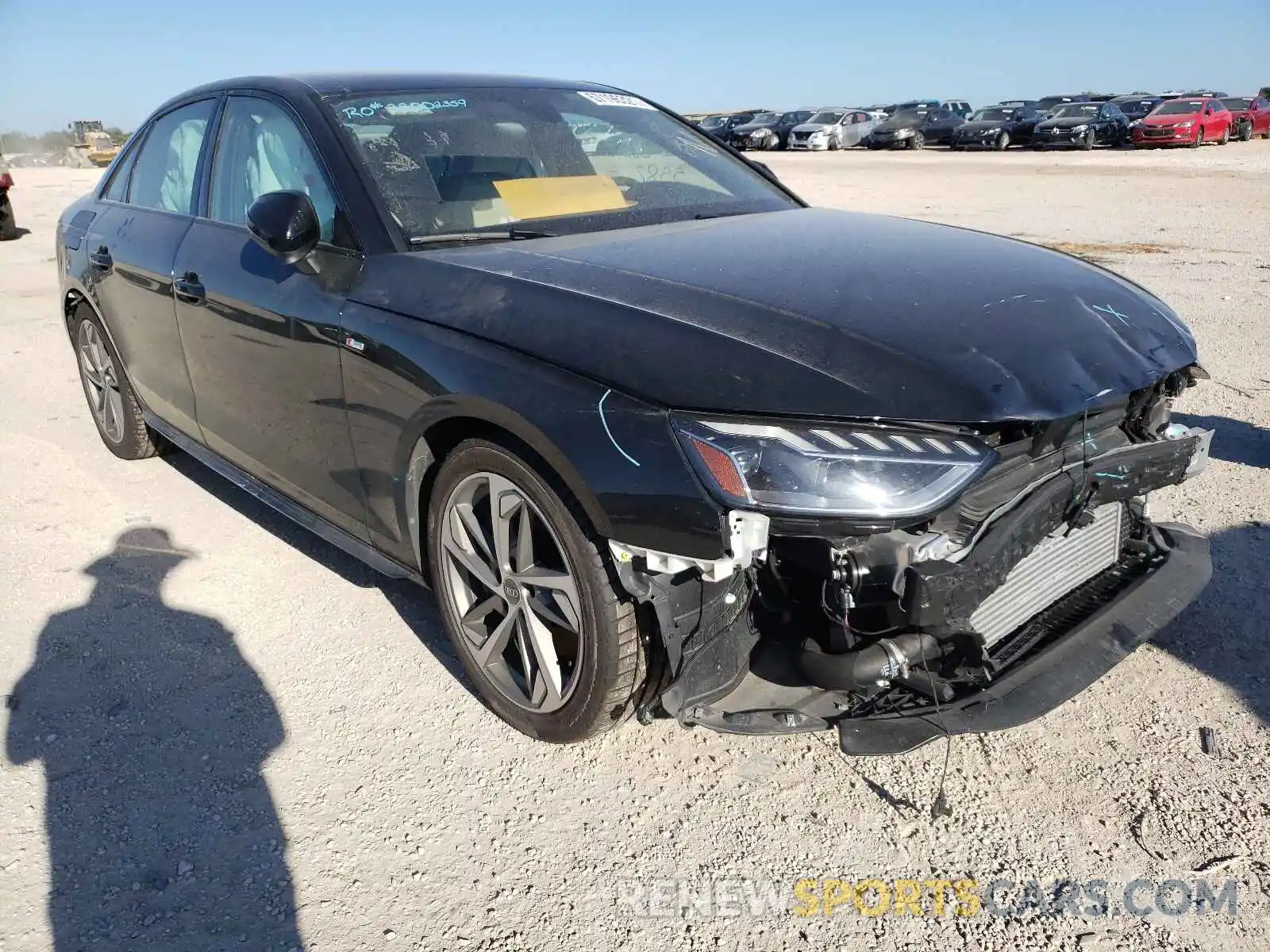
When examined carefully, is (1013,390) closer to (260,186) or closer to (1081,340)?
(1081,340)

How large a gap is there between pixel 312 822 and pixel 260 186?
7.20ft

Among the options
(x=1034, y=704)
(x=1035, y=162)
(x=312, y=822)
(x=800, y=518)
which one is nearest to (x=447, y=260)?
(x=800, y=518)

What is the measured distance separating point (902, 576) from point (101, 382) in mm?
4598

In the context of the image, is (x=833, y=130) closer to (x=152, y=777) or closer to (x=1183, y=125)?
(x=1183, y=125)

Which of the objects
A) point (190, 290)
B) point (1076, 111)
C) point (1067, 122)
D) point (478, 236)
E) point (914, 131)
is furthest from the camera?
point (914, 131)

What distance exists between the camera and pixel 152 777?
8.84ft

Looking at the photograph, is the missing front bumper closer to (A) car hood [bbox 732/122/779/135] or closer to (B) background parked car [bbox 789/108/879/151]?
(B) background parked car [bbox 789/108/879/151]

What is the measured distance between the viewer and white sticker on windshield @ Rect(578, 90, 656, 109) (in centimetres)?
386

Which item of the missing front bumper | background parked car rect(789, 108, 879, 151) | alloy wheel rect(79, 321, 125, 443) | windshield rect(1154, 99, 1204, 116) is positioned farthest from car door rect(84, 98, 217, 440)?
background parked car rect(789, 108, 879, 151)

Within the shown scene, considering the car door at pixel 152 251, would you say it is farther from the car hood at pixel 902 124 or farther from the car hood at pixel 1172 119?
the car hood at pixel 902 124

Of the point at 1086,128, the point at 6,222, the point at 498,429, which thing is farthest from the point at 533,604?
the point at 1086,128

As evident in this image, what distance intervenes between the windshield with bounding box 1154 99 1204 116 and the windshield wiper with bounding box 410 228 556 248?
105 feet

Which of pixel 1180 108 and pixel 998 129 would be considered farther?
pixel 998 129

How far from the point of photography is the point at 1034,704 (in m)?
2.27
